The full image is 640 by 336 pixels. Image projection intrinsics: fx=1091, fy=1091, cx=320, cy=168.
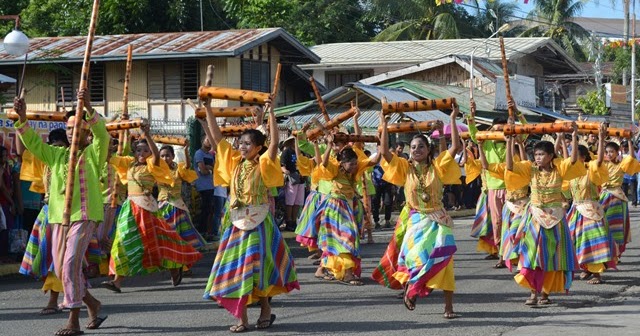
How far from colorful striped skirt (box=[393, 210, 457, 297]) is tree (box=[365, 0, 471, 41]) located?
114 ft

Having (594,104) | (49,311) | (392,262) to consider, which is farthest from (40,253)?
(594,104)

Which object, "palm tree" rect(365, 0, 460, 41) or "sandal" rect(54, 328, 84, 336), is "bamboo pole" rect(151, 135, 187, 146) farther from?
"palm tree" rect(365, 0, 460, 41)

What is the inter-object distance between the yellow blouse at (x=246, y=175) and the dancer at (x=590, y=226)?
4.84 metres

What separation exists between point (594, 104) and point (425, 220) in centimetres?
3525

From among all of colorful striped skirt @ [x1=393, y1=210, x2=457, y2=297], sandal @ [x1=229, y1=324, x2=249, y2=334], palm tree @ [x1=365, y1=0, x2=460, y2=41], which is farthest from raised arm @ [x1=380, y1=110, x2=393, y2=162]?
palm tree @ [x1=365, y1=0, x2=460, y2=41]

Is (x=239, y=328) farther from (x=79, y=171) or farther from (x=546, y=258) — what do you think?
(x=546, y=258)

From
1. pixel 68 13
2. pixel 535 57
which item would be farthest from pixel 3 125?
pixel 535 57

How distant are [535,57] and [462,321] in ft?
110

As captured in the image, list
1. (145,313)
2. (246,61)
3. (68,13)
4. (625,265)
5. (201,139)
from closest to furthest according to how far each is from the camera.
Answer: (145,313) → (625,265) → (201,139) → (246,61) → (68,13)

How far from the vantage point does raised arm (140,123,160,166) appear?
10.3 m

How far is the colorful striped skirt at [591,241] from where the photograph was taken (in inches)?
502

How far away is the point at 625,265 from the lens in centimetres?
1457

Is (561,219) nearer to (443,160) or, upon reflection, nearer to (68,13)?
(443,160)

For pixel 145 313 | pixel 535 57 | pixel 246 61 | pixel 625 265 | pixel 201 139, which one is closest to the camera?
pixel 145 313
